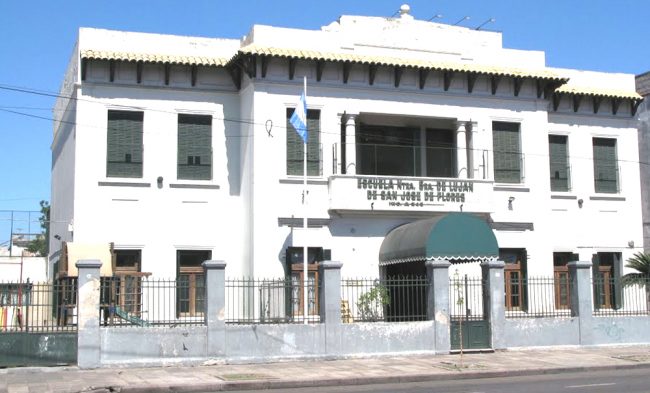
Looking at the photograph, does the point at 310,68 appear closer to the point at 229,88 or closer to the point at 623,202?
the point at 229,88

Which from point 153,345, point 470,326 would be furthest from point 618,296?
point 153,345

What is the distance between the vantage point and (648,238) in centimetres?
3384

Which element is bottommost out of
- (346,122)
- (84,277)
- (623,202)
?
(84,277)

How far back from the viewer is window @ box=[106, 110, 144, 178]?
26969 millimetres

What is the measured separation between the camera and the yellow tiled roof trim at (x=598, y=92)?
103ft

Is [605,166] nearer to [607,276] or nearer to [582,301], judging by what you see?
[607,276]

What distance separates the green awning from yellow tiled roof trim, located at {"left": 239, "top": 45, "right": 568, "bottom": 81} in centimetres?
576

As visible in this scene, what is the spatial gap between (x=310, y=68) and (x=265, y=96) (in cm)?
181

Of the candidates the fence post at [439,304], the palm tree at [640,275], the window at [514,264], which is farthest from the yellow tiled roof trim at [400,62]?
the fence post at [439,304]

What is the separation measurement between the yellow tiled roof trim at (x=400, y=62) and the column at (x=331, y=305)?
7.93 m

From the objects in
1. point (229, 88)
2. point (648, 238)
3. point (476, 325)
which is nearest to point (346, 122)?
point (229, 88)

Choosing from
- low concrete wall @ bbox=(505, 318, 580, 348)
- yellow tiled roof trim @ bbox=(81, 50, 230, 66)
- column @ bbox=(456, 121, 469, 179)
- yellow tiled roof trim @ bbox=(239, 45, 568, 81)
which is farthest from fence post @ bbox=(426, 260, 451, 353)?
yellow tiled roof trim @ bbox=(81, 50, 230, 66)

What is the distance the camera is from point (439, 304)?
22688 millimetres

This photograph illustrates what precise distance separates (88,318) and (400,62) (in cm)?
1375
